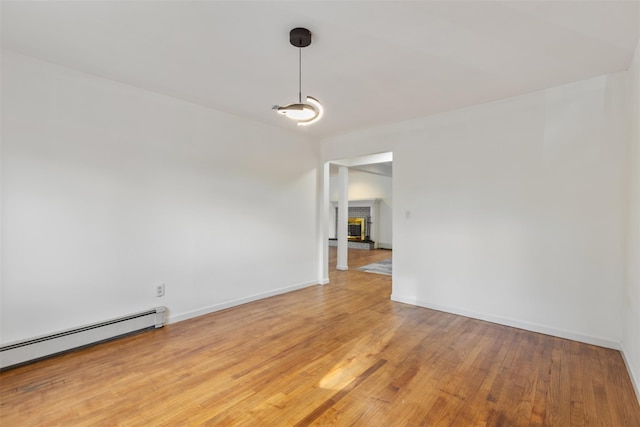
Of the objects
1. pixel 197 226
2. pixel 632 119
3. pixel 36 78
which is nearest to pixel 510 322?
pixel 632 119

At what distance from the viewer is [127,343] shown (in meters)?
2.84

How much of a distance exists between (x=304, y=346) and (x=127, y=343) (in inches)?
67.8

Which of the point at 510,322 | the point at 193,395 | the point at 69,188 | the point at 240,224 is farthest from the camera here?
the point at 240,224

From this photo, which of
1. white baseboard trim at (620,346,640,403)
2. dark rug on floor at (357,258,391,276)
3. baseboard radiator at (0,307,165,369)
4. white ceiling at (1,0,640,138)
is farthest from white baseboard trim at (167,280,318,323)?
white baseboard trim at (620,346,640,403)

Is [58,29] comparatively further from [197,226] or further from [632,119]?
[632,119]

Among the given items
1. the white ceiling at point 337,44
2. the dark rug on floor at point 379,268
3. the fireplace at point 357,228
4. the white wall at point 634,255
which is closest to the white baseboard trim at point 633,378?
the white wall at point 634,255

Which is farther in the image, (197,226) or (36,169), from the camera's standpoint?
(197,226)

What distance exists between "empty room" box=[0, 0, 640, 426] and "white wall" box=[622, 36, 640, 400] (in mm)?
42

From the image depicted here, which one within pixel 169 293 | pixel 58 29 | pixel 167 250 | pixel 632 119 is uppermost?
pixel 58 29

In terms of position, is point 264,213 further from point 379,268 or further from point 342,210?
point 379,268

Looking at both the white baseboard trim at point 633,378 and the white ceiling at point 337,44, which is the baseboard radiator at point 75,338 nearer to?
the white ceiling at point 337,44

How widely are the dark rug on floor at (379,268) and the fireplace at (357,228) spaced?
3034mm

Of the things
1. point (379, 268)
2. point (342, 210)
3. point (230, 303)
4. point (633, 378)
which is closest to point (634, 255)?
point (633, 378)

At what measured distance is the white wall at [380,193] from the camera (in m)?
10.2
